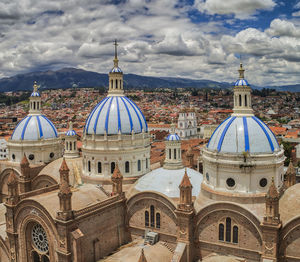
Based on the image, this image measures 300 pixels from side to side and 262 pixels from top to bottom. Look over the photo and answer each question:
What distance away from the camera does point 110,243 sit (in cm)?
2869

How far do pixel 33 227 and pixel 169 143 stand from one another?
14.6 m

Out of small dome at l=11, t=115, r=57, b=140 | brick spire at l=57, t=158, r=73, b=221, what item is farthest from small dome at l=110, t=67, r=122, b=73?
brick spire at l=57, t=158, r=73, b=221

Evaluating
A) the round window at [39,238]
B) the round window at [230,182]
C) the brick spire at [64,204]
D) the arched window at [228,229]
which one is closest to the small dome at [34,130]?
the round window at [39,238]

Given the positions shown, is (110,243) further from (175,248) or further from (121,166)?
(121,166)

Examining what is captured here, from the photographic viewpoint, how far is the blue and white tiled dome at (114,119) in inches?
1352

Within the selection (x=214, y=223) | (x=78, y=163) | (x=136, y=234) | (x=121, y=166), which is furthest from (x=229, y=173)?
(x=78, y=163)

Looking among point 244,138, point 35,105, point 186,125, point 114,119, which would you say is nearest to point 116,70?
point 114,119

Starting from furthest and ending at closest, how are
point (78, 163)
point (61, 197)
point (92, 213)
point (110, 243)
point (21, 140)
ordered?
point (21, 140), point (78, 163), point (110, 243), point (92, 213), point (61, 197)

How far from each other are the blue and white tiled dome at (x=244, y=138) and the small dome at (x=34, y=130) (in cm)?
2500

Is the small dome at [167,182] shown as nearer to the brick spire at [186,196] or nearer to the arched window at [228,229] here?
the brick spire at [186,196]

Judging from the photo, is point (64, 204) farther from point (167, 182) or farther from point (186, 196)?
point (167, 182)

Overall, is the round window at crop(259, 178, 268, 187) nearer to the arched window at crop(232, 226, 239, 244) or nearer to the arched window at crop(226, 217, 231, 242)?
the arched window at crop(226, 217, 231, 242)

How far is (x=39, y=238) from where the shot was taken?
90.6 feet

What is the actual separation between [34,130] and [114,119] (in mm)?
14302
